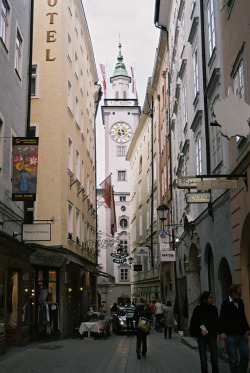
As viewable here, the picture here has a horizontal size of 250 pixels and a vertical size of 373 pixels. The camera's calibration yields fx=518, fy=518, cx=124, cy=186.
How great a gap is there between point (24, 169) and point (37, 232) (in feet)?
10.6

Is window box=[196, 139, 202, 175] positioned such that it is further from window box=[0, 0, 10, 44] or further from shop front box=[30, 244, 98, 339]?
window box=[0, 0, 10, 44]

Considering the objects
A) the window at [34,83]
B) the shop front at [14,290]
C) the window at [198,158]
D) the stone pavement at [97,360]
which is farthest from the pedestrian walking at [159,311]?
the window at [34,83]

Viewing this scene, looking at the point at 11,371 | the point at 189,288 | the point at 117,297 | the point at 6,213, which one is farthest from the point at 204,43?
the point at 117,297

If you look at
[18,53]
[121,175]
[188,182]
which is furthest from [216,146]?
[121,175]

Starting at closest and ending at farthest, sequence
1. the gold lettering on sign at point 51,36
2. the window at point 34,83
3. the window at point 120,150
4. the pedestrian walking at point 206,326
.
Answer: the pedestrian walking at point 206,326, the window at point 34,83, the gold lettering on sign at point 51,36, the window at point 120,150

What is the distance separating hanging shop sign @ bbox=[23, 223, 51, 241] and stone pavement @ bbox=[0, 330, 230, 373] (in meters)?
3.60

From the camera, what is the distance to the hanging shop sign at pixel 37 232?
1748 cm

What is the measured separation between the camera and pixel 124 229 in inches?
2904

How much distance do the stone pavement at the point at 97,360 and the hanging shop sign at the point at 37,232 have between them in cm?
360

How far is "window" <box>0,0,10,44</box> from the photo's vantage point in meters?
16.1

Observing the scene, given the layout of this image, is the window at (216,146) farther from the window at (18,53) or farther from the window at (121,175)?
the window at (121,175)

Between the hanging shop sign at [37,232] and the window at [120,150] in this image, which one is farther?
the window at [120,150]

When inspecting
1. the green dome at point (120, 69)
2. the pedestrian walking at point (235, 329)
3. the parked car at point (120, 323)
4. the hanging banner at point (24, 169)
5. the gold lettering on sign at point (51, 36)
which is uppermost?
the green dome at point (120, 69)

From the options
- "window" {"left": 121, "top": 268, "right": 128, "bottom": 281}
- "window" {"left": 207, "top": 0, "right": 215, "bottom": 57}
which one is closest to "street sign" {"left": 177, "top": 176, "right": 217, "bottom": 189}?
"window" {"left": 207, "top": 0, "right": 215, "bottom": 57}
